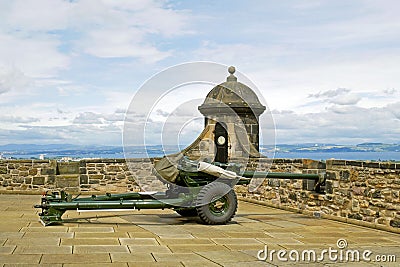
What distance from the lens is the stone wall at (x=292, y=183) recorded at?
948 centimetres

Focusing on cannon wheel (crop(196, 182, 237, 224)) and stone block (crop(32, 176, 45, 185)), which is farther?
stone block (crop(32, 176, 45, 185))

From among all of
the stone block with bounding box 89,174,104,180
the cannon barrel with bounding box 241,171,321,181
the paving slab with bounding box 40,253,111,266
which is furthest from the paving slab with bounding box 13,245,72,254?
the stone block with bounding box 89,174,104,180

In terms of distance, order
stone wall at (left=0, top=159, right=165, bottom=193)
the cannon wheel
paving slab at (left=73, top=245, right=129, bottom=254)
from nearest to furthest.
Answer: paving slab at (left=73, top=245, right=129, bottom=254) → the cannon wheel → stone wall at (left=0, top=159, right=165, bottom=193)

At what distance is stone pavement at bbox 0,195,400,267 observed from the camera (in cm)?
625

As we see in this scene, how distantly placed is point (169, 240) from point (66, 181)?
26.3 ft

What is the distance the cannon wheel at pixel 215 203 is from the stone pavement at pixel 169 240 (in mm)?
181

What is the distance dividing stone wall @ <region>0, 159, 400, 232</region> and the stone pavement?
0.41 metres

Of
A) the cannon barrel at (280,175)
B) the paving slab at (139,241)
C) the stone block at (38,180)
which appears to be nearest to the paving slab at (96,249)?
the paving slab at (139,241)

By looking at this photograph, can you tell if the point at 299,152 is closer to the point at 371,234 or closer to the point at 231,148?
the point at 231,148

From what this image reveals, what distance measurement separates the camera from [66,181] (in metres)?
15.0

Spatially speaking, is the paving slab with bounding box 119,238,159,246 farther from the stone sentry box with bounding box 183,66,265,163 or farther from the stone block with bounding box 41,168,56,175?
the stone block with bounding box 41,168,56,175

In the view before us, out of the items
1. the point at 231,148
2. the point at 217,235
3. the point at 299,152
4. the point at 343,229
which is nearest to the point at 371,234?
the point at 343,229

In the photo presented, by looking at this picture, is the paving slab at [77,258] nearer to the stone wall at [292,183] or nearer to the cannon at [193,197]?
the cannon at [193,197]

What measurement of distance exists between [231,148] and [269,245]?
6690mm
